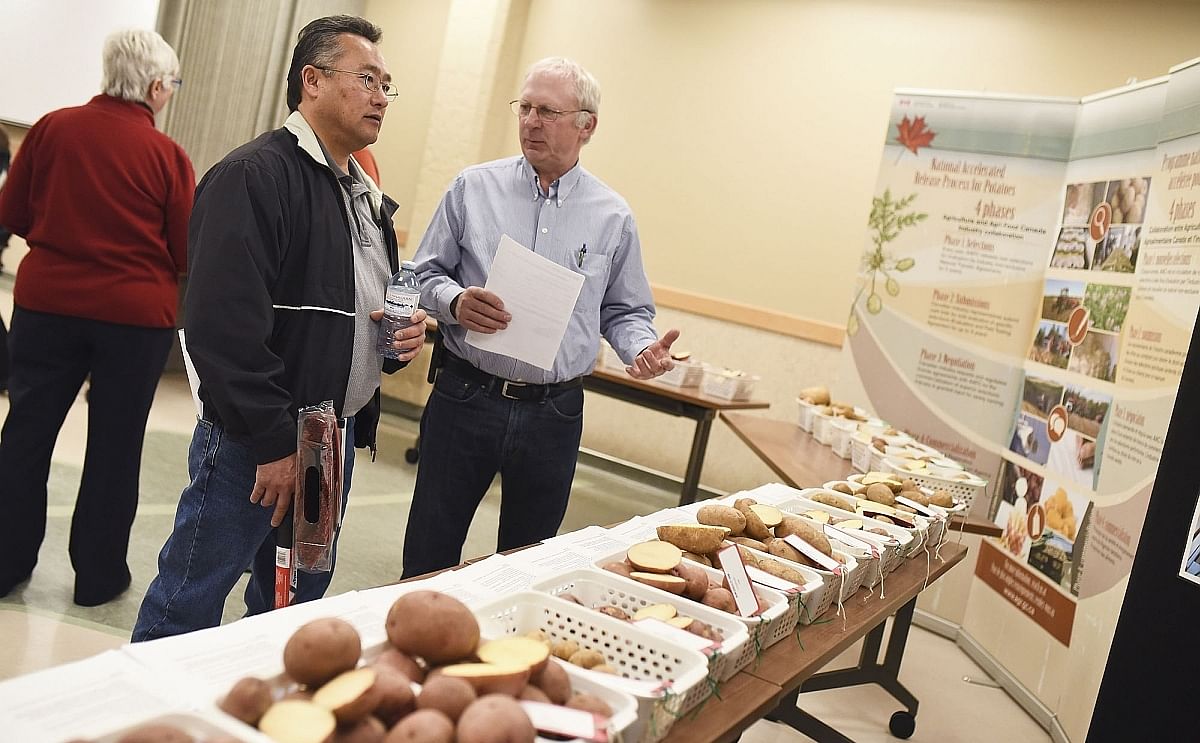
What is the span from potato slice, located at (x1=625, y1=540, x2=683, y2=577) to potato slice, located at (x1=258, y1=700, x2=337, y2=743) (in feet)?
2.45

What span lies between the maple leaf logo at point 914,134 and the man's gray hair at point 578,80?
8.67 feet

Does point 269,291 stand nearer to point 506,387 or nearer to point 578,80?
point 506,387

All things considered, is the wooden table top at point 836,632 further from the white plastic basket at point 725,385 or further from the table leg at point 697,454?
the white plastic basket at point 725,385

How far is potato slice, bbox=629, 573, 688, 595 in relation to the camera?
1.58 meters

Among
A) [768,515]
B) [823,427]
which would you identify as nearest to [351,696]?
[768,515]

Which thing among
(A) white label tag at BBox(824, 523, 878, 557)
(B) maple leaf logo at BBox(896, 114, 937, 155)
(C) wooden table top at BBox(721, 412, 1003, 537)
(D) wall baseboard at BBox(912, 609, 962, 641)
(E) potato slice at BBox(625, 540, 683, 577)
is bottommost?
(D) wall baseboard at BBox(912, 609, 962, 641)

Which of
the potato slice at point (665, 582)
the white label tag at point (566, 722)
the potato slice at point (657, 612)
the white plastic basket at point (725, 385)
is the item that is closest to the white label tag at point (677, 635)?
the potato slice at point (657, 612)

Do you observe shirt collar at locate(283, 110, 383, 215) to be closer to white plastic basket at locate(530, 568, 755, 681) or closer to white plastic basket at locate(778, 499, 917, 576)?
white plastic basket at locate(530, 568, 755, 681)

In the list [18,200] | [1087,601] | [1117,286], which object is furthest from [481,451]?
[1117,286]

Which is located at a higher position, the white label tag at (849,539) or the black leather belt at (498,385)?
the black leather belt at (498,385)

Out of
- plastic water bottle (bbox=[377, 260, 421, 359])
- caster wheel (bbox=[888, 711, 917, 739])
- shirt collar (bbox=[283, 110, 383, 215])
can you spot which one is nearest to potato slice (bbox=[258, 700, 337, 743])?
plastic water bottle (bbox=[377, 260, 421, 359])

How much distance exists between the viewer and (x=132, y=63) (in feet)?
9.20

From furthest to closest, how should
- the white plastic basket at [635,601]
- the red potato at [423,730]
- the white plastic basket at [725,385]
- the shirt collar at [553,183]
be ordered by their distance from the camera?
the white plastic basket at [725,385]
the shirt collar at [553,183]
the white plastic basket at [635,601]
the red potato at [423,730]

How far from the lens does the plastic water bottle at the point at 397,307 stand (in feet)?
6.62
